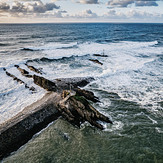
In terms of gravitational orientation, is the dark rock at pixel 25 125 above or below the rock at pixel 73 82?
below

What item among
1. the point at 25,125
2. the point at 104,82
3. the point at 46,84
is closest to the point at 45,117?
the point at 25,125

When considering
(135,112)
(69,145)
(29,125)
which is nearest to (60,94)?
(29,125)

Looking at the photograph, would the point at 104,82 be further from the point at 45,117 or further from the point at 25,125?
the point at 25,125

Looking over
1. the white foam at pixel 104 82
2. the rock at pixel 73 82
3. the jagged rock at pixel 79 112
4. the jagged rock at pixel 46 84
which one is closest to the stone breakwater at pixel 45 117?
the jagged rock at pixel 79 112

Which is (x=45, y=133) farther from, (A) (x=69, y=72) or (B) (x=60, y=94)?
(A) (x=69, y=72)

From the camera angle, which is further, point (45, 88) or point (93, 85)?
point (93, 85)

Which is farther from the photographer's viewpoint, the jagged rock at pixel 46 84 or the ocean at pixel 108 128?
the jagged rock at pixel 46 84

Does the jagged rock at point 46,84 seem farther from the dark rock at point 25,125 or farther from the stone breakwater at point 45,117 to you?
the dark rock at point 25,125

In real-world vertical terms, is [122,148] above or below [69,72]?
below
